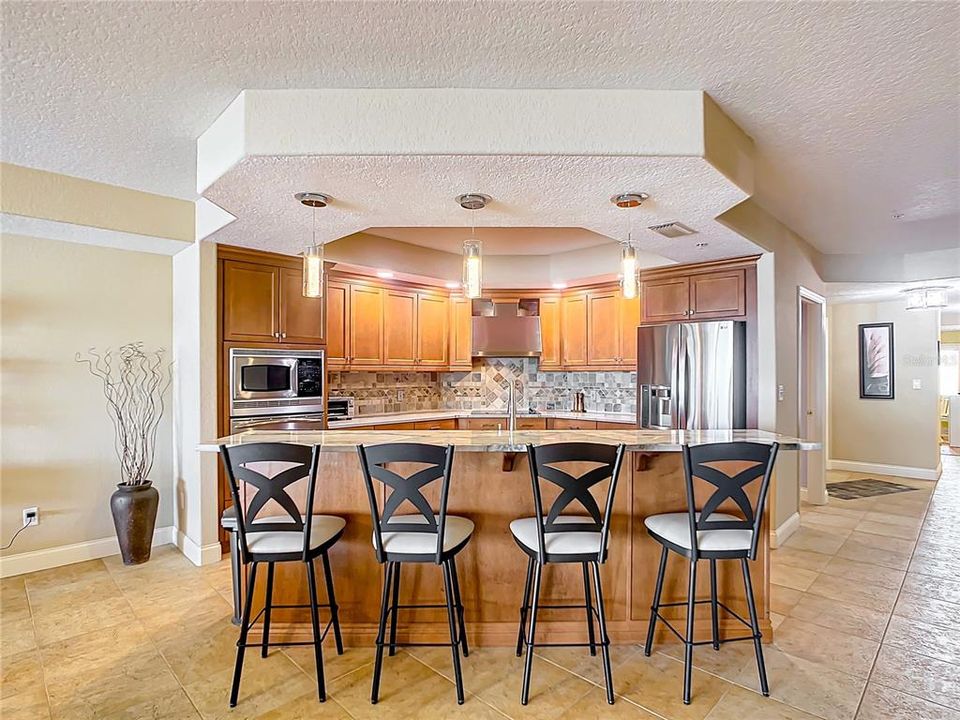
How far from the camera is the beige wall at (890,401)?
6.34 m

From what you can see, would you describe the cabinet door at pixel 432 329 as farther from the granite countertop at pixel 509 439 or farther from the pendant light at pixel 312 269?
the pendant light at pixel 312 269

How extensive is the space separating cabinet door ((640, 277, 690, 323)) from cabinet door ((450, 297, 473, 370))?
6.15 feet

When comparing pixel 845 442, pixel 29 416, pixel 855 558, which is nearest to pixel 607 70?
pixel 855 558

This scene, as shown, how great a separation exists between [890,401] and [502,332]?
209 inches

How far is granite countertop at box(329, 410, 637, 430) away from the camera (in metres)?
4.75

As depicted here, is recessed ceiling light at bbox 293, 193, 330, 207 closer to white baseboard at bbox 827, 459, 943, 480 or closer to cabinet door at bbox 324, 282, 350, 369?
cabinet door at bbox 324, 282, 350, 369

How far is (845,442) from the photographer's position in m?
6.98

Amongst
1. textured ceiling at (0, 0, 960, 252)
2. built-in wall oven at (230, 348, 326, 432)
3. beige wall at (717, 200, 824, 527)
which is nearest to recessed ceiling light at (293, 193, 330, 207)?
textured ceiling at (0, 0, 960, 252)

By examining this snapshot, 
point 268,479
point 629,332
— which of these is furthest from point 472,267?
point 629,332

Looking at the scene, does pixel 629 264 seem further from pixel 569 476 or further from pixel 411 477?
pixel 411 477

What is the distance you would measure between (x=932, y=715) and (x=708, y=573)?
0.93 m

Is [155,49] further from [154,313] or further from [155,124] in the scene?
[154,313]

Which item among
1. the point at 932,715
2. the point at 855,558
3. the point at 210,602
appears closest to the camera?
the point at 932,715

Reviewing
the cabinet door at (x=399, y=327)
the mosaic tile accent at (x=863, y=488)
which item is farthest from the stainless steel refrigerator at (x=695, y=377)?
the mosaic tile accent at (x=863, y=488)
